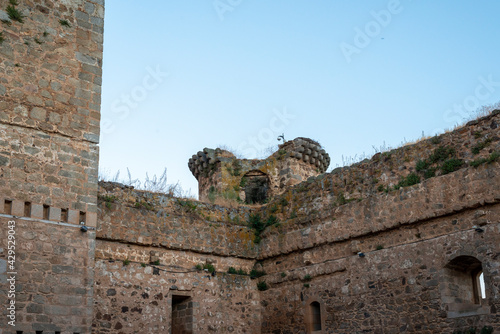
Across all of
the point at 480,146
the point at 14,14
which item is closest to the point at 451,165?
the point at 480,146

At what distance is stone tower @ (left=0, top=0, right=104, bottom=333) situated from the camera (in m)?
10.4

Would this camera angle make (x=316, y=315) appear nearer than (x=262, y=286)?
Yes

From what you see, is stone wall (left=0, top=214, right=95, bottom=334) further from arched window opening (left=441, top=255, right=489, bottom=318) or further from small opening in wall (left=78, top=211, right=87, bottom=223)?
arched window opening (left=441, top=255, right=489, bottom=318)

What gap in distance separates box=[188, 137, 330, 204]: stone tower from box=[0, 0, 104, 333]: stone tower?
27.8 ft

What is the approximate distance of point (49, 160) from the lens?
36.7 ft

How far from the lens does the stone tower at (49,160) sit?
10430 millimetres

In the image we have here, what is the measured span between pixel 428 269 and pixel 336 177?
3.23 m

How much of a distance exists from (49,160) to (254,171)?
1007 centimetres

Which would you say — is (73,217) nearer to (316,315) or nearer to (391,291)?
(316,315)

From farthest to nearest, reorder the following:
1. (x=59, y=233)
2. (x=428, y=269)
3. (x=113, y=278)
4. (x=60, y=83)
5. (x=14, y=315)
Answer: (x=113, y=278) → (x=428, y=269) → (x=60, y=83) → (x=59, y=233) → (x=14, y=315)

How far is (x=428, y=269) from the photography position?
12570 millimetres

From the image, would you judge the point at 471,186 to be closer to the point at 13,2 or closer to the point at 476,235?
the point at 476,235

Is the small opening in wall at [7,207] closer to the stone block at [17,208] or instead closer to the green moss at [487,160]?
the stone block at [17,208]

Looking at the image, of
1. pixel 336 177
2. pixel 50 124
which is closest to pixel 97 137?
pixel 50 124
